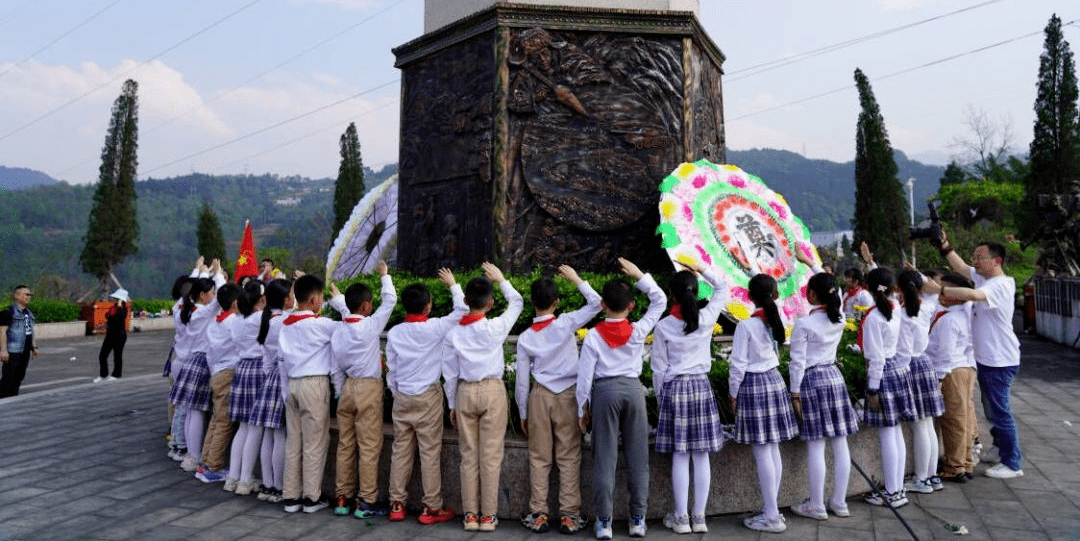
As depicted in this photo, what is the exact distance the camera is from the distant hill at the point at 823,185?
13912 cm

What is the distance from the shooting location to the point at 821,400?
4.89m

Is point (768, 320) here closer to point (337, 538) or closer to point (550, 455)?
point (550, 455)

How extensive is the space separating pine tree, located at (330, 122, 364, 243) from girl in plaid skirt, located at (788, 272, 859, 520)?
38333 millimetres

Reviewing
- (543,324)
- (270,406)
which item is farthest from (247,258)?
(543,324)

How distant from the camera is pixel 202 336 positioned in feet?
21.9

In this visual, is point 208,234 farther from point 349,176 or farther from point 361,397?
point 361,397

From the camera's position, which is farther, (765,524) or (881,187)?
(881,187)

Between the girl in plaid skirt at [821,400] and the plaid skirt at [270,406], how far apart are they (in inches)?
151

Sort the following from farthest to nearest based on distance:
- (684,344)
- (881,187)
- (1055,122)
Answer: (881,187) < (1055,122) < (684,344)

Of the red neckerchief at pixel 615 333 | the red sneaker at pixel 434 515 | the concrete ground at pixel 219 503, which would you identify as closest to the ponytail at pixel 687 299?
the red neckerchief at pixel 615 333

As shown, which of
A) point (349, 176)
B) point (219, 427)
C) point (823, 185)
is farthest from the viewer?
point (823, 185)

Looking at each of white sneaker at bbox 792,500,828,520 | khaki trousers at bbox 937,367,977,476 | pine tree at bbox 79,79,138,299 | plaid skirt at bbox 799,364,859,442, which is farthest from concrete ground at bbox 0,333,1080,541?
pine tree at bbox 79,79,138,299

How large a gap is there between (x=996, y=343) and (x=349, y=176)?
1579 inches

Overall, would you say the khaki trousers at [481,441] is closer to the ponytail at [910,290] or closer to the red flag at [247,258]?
the ponytail at [910,290]
